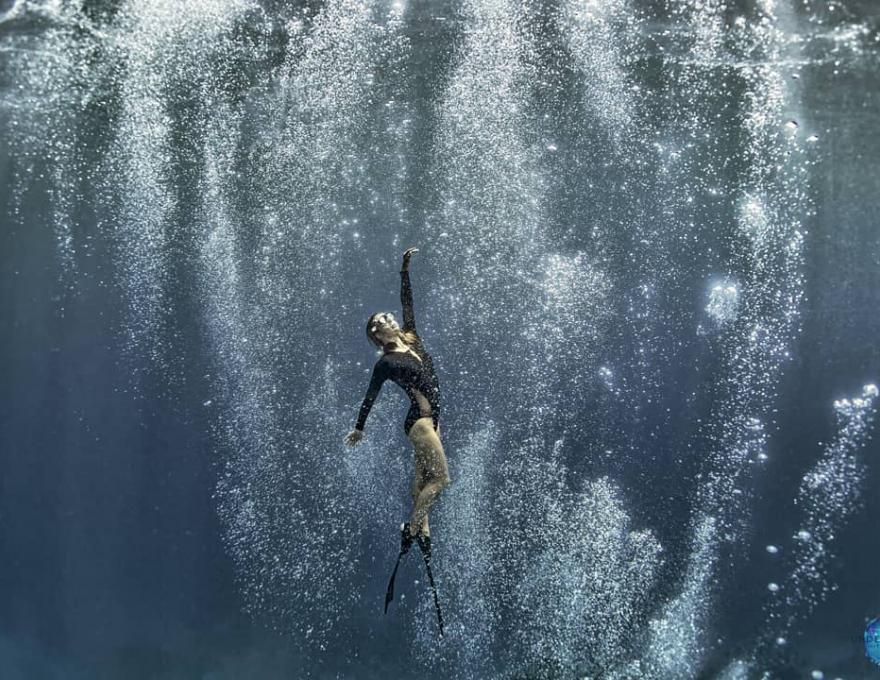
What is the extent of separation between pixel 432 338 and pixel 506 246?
5.69ft

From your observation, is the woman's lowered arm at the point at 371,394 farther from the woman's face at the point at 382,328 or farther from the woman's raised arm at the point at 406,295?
the woman's raised arm at the point at 406,295

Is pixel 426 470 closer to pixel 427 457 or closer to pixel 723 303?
pixel 427 457

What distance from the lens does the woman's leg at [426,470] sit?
4227 millimetres

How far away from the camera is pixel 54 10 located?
8461mm

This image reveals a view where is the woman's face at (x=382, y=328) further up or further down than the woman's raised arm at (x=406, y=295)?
further down

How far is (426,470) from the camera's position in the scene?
4355 mm

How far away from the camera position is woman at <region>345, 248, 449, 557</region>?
14.3ft

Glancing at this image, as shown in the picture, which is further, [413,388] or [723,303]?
[723,303]

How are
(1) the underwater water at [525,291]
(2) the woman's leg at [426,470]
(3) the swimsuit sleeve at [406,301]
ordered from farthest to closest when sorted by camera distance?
(1) the underwater water at [525,291]
(3) the swimsuit sleeve at [406,301]
(2) the woman's leg at [426,470]

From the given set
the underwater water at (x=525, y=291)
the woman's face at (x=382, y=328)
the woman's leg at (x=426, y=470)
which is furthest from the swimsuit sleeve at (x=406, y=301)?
the underwater water at (x=525, y=291)

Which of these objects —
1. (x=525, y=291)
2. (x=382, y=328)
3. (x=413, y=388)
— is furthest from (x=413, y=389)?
(x=525, y=291)

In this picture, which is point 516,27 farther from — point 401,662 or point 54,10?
point 401,662

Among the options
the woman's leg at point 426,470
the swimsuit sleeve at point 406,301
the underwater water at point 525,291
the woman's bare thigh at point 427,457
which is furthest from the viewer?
the underwater water at point 525,291

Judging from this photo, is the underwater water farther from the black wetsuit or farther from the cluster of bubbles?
the black wetsuit
